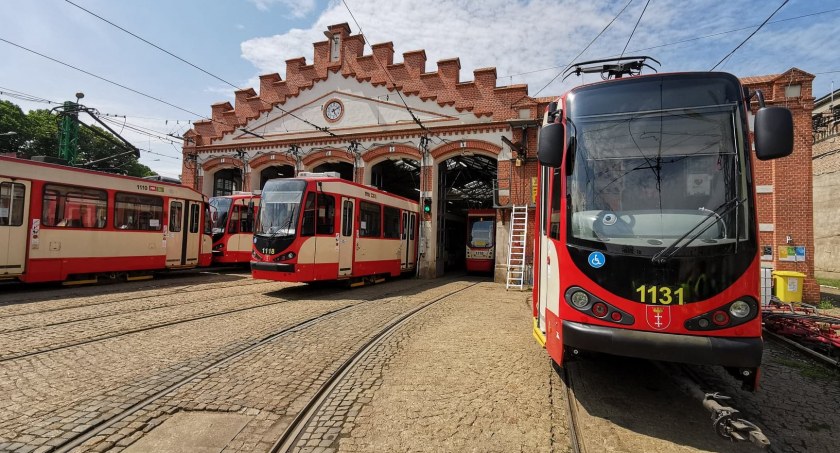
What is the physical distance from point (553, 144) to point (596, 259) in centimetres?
122

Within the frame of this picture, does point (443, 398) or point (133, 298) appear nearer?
point (443, 398)

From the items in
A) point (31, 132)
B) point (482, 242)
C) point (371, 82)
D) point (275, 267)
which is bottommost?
point (275, 267)

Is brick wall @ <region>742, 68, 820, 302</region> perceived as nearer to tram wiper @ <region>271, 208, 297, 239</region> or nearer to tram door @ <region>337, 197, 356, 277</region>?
tram door @ <region>337, 197, 356, 277</region>

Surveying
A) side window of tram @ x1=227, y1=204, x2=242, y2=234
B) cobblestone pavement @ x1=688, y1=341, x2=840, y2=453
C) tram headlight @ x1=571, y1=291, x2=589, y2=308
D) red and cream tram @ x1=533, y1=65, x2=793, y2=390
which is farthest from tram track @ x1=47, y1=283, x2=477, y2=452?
side window of tram @ x1=227, y1=204, x2=242, y2=234

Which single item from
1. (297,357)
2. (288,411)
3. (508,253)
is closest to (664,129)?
(288,411)

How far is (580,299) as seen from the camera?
3.77 metres

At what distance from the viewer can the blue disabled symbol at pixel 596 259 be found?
368cm

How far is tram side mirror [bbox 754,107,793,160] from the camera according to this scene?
349cm

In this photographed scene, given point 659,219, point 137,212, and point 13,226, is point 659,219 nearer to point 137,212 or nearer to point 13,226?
point 13,226

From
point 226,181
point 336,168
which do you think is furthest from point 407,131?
point 226,181

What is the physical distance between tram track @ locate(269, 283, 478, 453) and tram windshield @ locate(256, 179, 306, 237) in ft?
16.1

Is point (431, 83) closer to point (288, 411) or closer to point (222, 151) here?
point (222, 151)

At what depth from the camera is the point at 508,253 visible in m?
15.2

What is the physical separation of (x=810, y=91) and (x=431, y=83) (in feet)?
40.8
